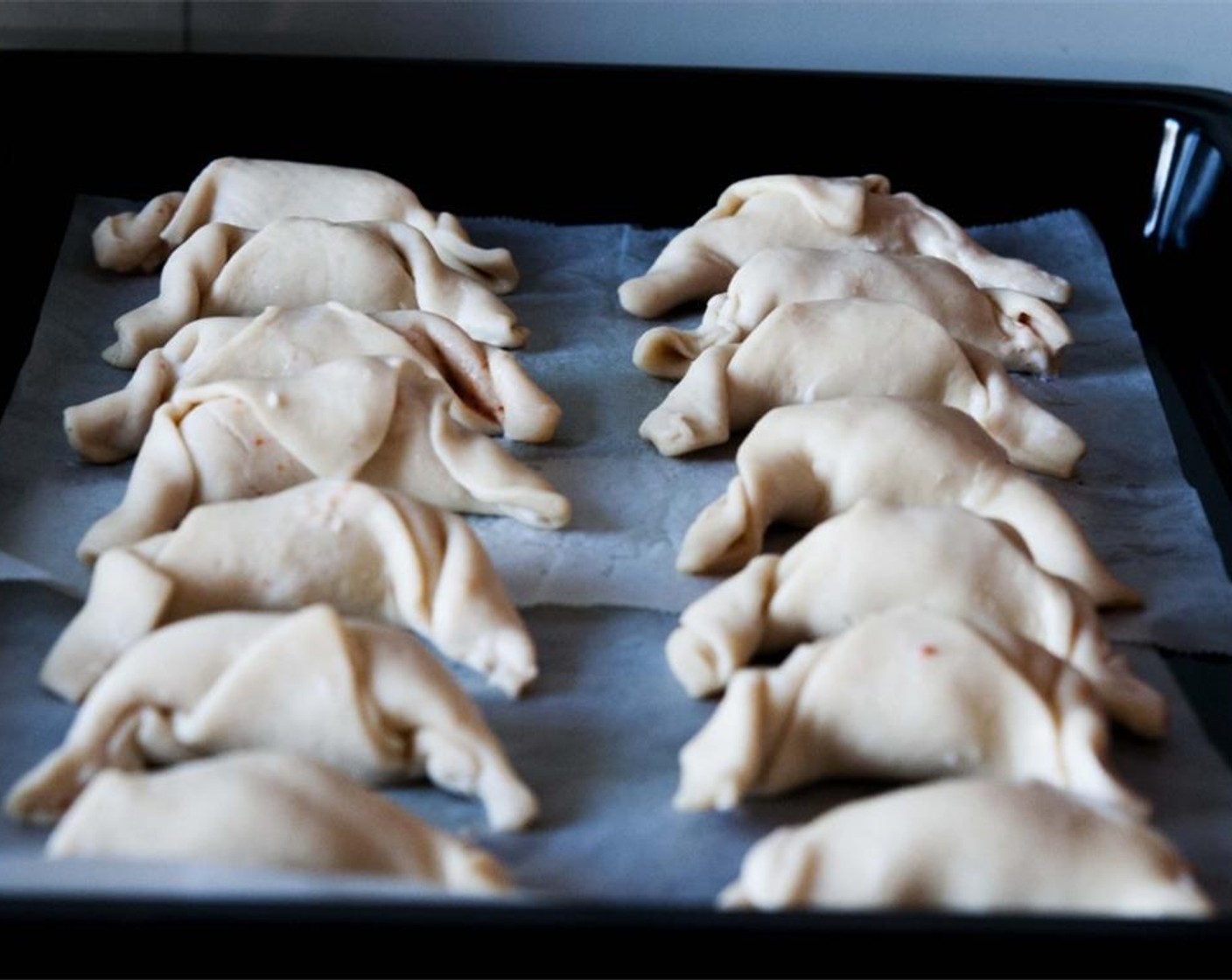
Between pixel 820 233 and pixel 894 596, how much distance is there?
0.63 metres

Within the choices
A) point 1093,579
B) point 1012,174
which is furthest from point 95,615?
point 1012,174

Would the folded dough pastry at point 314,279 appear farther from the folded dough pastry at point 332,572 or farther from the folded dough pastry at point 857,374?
the folded dough pastry at point 332,572

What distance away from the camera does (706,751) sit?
46.6 inches

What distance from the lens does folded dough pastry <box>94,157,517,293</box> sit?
183cm

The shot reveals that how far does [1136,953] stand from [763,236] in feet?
3.44

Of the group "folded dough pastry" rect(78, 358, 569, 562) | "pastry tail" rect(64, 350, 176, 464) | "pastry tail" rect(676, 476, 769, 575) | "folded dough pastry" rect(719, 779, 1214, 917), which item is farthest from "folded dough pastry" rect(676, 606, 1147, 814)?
"pastry tail" rect(64, 350, 176, 464)

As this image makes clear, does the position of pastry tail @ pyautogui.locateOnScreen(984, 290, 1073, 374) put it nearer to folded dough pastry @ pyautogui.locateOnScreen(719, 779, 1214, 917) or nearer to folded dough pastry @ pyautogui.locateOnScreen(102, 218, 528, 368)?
folded dough pastry @ pyautogui.locateOnScreen(102, 218, 528, 368)

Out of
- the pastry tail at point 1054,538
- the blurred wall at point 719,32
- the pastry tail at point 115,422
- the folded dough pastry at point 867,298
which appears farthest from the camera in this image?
the blurred wall at point 719,32

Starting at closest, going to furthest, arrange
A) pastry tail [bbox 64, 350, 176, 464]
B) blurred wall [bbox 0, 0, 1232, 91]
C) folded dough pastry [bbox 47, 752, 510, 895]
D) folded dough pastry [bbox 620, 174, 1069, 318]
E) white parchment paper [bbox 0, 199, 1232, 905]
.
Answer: folded dough pastry [bbox 47, 752, 510, 895] < white parchment paper [bbox 0, 199, 1232, 905] < pastry tail [bbox 64, 350, 176, 464] < folded dough pastry [bbox 620, 174, 1069, 318] < blurred wall [bbox 0, 0, 1232, 91]

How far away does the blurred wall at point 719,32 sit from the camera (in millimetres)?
2131

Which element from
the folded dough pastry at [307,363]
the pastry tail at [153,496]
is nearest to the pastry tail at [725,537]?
the folded dough pastry at [307,363]

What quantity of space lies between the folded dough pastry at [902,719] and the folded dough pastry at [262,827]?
0.57 feet

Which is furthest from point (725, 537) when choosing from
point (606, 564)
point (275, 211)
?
point (275, 211)

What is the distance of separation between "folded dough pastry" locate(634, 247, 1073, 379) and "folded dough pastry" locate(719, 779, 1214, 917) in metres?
0.69
